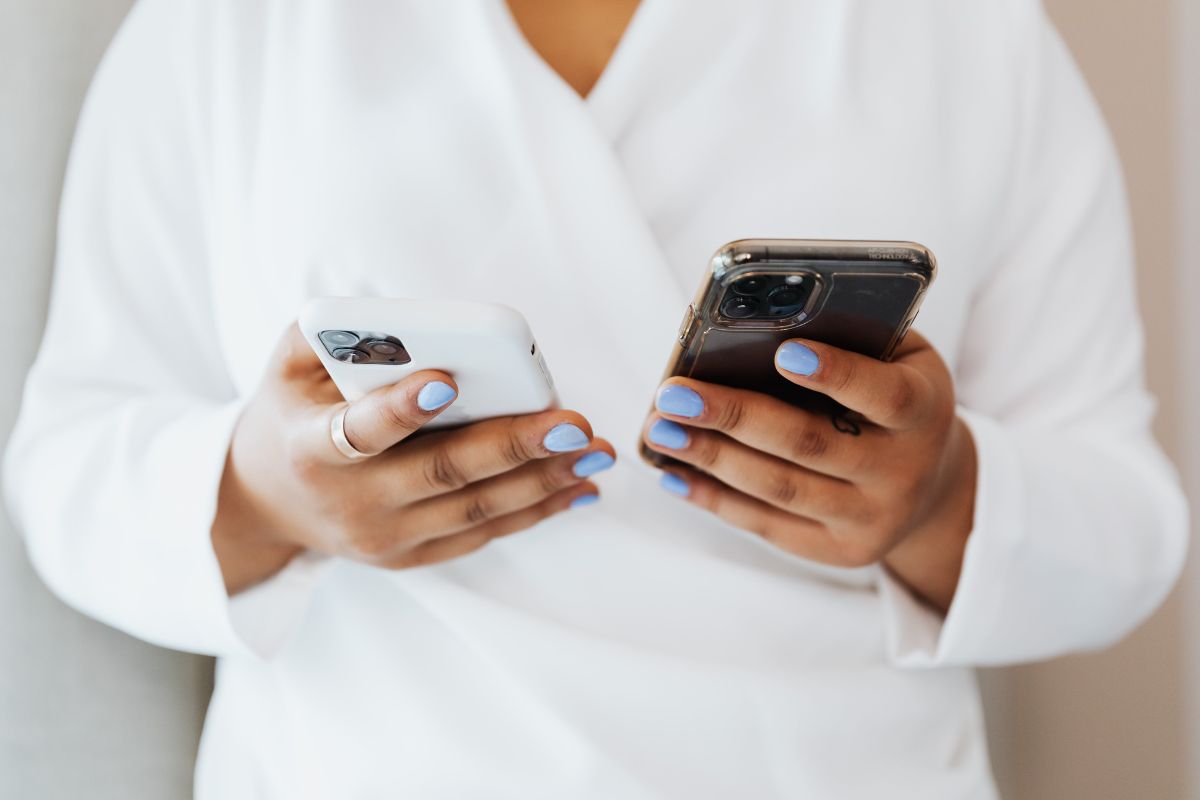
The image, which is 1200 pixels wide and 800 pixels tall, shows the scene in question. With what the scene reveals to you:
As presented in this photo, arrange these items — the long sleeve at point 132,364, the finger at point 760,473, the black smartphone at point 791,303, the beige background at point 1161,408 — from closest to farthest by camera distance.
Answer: the black smartphone at point 791,303 → the finger at point 760,473 → the long sleeve at point 132,364 → the beige background at point 1161,408

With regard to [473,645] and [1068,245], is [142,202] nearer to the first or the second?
[473,645]

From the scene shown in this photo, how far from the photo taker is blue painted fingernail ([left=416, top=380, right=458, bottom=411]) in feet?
1.47

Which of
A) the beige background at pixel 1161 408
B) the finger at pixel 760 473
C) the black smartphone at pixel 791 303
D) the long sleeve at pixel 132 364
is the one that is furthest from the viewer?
the beige background at pixel 1161 408

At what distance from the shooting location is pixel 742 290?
437 millimetres

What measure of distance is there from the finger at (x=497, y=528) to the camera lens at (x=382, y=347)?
183 millimetres

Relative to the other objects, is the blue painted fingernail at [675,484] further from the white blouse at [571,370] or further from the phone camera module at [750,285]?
the phone camera module at [750,285]

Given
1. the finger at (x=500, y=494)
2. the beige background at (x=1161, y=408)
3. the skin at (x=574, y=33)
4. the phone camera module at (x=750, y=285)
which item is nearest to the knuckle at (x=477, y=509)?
the finger at (x=500, y=494)

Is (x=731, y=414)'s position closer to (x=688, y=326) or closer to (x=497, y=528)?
(x=688, y=326)

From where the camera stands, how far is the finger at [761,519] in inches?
23.3

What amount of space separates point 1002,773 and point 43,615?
0.98 meters

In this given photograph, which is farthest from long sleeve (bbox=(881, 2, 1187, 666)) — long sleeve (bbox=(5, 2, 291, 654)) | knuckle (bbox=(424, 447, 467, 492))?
long sleeve (bbox=(5, 2, 291, 654))

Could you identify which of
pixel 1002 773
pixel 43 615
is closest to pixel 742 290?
pixel 43 615

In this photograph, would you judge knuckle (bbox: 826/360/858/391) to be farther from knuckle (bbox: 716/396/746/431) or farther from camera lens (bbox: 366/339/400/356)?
camera lens (bbox: 366/339/400/356)

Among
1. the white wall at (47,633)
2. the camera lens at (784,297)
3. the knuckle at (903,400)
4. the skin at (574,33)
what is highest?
the skin at (574,33)
